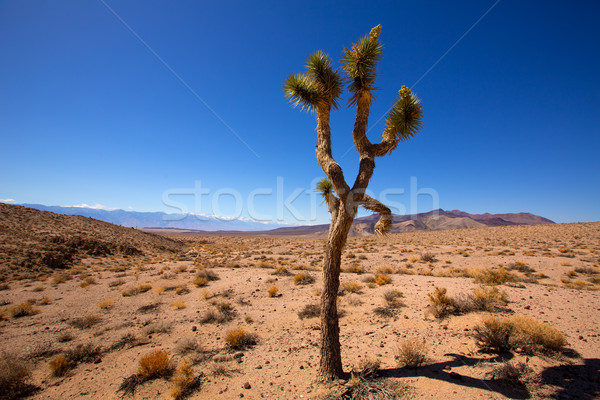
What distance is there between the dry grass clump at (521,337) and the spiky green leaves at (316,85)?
6930 millimetres

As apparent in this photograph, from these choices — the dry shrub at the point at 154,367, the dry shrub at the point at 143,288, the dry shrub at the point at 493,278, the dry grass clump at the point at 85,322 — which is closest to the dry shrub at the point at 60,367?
the dry shrub at the point at 154,367

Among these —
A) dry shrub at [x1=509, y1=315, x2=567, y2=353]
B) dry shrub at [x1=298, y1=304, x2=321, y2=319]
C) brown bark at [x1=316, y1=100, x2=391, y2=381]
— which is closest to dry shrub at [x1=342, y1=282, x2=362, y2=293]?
dry shrub at [x1=298, y1=304, x2=321, y2=319]

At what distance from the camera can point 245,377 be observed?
538 centimetres

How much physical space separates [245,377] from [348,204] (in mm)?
4690

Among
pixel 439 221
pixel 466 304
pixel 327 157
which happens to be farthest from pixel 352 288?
pixel 439 221

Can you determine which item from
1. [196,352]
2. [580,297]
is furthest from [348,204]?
[580,297]

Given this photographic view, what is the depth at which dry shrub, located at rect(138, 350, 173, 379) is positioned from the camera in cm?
538

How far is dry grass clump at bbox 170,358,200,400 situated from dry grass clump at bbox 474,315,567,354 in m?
6.79

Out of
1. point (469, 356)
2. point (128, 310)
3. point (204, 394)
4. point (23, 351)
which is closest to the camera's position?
point (204, 394)

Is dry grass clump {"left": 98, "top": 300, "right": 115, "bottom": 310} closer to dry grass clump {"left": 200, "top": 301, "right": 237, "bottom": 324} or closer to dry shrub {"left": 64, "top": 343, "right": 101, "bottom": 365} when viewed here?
dry shrub {"left": 64, "top": 343, "right": 101, "bottom": 365}

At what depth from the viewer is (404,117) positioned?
6316mm

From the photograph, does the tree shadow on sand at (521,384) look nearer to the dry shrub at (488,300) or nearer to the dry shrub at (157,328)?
the dry shrub at (488,300)

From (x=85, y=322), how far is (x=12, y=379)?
417 centimetres

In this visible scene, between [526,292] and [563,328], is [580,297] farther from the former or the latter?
[563,328]
